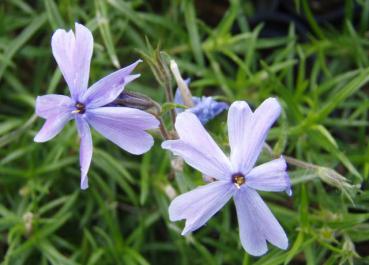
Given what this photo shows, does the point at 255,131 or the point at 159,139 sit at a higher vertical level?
the point at 159,139

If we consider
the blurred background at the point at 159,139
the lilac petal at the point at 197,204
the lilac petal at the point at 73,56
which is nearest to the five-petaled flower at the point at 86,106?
the lilac petal at the point at 73,56

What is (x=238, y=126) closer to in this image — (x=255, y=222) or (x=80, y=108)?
(x=255, y=222)

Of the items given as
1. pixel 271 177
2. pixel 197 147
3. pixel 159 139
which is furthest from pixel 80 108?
pixel 159 139

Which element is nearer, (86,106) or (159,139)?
(86,106)

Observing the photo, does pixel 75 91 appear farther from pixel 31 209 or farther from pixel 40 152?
pixel 40 152

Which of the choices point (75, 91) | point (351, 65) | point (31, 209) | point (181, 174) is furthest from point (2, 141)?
point (351, 65)

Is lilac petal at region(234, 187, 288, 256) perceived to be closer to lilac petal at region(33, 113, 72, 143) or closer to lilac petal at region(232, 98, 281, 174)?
lilac petal at region(232, 98, 281, 174)

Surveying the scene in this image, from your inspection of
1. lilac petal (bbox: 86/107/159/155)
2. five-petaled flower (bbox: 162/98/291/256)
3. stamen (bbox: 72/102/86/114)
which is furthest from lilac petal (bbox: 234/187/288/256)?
stamen (bbox: 72/102/86/114)

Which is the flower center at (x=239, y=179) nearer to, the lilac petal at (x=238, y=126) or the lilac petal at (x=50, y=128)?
the lilac petal at (x=238, y=126)
